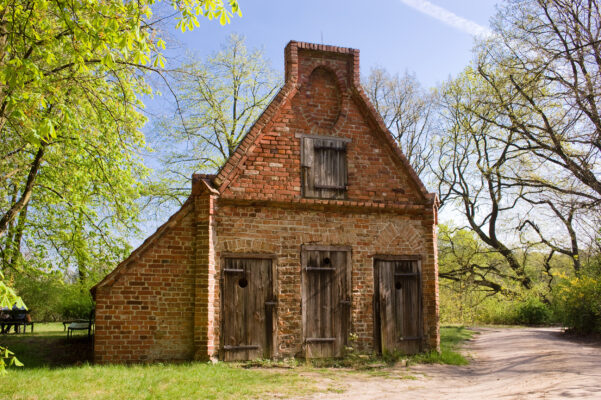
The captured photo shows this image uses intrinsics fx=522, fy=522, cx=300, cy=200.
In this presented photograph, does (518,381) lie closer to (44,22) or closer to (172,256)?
(172,256)

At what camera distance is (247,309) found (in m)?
10.9

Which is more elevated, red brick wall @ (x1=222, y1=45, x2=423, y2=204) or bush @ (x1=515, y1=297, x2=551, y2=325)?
red brick wall @ (x1=222, y1=45, x2=423, y2=204)

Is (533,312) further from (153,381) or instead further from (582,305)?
(153,381)

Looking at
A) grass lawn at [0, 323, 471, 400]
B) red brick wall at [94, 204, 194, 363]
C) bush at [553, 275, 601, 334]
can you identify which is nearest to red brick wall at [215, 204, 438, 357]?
red brick wall at [94, 204, 194, 363]

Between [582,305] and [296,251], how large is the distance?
1002 centimetres

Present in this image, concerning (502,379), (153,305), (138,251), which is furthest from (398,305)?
(138,251)

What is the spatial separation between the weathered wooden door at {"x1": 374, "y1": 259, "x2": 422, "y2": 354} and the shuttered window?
1992mm

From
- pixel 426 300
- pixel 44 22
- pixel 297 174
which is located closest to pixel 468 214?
pixel 426 300

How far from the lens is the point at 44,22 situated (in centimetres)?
891

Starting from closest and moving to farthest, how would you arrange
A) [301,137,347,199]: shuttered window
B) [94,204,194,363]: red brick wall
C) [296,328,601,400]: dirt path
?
1. [296,328,601,400]: dirt path
2. [94,204,194,363]: red brick wall
3. [301,137,347,199]: shuttered window

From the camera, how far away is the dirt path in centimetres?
823

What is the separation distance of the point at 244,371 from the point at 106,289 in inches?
124

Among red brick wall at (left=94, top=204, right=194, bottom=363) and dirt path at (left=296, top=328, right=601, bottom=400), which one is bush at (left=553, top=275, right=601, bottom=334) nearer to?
dirt path at (left=296, top=328, right=601, bottom=400)

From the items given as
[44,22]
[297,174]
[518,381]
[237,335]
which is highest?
[44,22]
